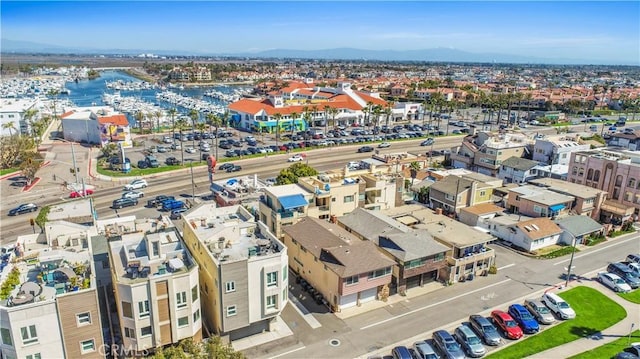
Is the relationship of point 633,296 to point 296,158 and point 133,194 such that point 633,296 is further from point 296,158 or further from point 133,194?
point 133,194

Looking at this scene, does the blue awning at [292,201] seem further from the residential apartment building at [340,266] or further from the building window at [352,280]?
the building window at [352,280]

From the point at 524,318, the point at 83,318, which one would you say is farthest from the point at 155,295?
the point at 524,318

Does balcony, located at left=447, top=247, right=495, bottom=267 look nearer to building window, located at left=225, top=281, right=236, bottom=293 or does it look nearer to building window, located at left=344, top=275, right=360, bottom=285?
building window, located at left=344, top=275, right=360, bottom=285

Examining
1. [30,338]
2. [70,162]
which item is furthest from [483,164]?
[70,162]

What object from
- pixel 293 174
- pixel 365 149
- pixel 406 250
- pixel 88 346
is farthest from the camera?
pixel 365 149

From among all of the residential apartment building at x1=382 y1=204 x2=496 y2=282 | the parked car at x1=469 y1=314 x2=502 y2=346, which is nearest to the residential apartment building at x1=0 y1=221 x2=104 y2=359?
the parked car at x1=469 y1=314 x2=502 y2=346

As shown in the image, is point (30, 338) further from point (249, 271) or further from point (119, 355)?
point (249, 271)
